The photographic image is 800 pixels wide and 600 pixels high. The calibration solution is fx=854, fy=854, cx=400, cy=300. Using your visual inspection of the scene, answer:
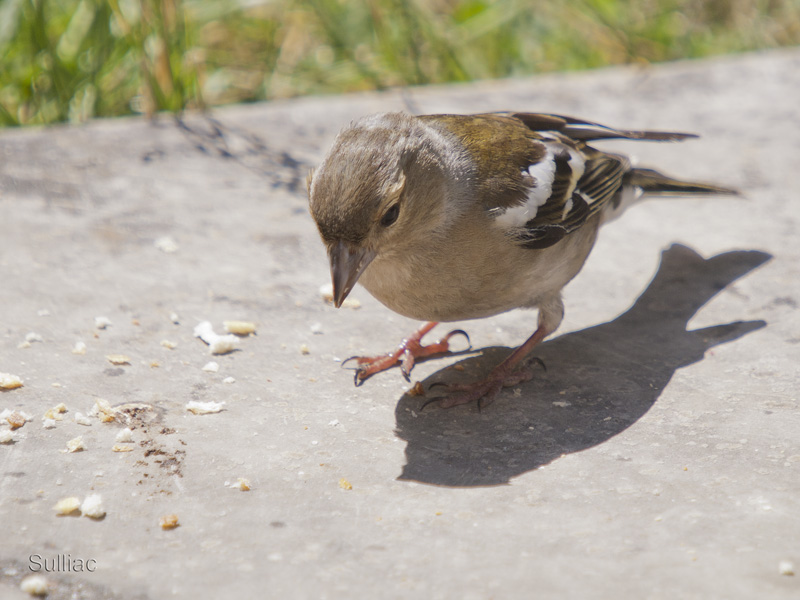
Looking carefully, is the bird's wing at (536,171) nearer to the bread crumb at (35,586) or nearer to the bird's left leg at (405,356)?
the bird's left leg at (405,356)

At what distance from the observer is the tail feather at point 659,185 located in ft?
13.4

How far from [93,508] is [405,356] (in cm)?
140

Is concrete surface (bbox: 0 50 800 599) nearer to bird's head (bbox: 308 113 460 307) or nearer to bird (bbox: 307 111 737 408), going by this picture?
bird (bbox: 307 111 737 408)

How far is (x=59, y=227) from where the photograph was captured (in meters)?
4.34

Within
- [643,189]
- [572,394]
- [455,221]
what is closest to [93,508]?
[455,221]

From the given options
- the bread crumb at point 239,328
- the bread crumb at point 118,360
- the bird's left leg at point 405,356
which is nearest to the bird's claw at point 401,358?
the bird's left leg at point 405,356

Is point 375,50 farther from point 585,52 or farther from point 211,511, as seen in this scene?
point 211,511

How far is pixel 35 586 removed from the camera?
6.89 ft

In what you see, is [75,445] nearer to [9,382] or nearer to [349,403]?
[9,382]

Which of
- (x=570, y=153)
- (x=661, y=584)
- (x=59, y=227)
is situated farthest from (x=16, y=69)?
(x=661, y=584)

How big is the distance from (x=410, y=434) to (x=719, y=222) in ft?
8.30

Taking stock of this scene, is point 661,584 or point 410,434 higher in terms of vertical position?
point 661,584

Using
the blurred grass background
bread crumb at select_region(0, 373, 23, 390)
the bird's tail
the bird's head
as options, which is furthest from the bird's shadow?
the blurred grass background

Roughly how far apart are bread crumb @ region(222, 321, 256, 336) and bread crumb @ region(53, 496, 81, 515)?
3.95 feet
